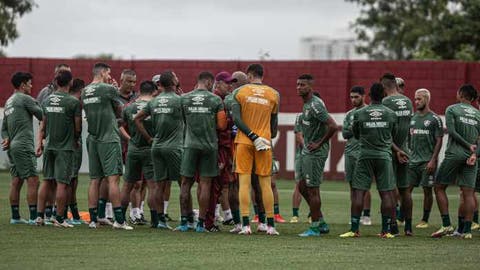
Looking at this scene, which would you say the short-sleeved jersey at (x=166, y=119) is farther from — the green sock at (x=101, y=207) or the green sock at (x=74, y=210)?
the green sock at (x=74, y=210)

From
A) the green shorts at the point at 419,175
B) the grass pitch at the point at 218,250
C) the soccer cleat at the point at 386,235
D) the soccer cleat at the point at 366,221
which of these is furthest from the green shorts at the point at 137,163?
the green shorts at the point at 419,175

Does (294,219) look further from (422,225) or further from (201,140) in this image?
(201,140)

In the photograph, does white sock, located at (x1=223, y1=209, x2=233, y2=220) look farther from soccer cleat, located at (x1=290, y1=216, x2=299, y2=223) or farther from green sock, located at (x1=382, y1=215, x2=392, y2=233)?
green sock, located at (x1=382, y1=215, x2=392, y2=233)

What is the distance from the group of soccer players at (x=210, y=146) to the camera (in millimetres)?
15875

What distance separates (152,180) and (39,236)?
251 cm

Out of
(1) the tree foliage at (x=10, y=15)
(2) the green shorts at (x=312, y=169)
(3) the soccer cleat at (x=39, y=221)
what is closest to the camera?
(2) the green shorts at (x=312, y=169)

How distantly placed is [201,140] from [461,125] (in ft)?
12.2

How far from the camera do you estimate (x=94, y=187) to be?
16.6 metres

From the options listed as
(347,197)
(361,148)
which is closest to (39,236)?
(361,148)

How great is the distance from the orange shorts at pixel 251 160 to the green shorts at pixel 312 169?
50 cm

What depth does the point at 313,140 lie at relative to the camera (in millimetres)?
16156

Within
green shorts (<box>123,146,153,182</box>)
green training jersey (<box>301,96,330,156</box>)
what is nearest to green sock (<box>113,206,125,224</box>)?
green shorts (<box>123,146,153,182</box>)

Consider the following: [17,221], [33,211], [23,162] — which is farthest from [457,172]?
[17,221]

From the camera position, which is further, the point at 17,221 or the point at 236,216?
the point at 17,221
